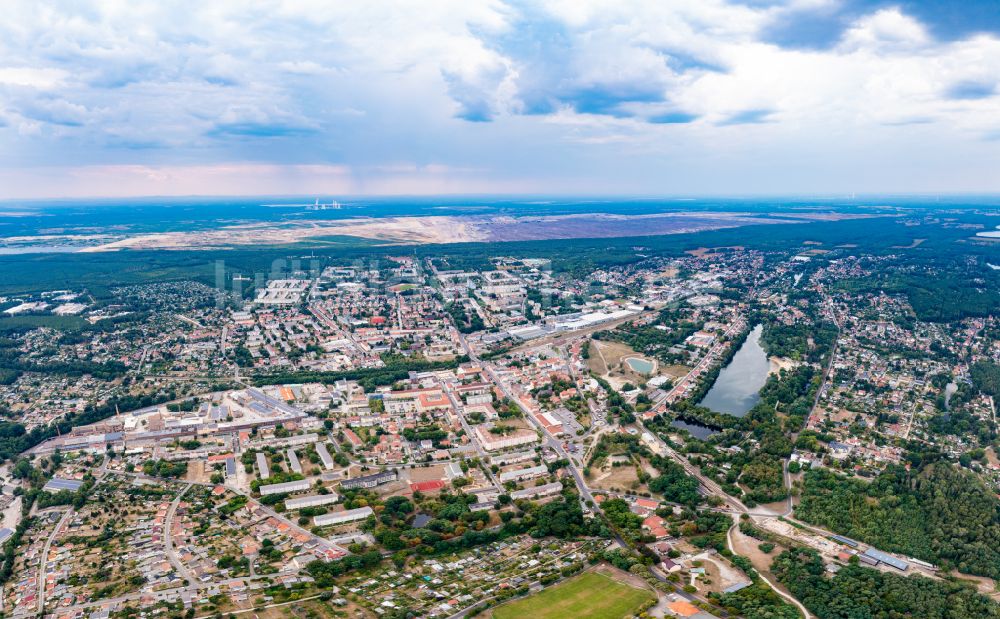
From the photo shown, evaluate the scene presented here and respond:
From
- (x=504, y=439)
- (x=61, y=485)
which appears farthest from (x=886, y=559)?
(x=61, y=485)

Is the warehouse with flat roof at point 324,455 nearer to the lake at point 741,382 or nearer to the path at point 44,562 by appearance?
the path at point 44,562

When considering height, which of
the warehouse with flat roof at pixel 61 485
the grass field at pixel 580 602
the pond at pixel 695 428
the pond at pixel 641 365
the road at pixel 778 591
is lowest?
the grass field at pixel 580 602

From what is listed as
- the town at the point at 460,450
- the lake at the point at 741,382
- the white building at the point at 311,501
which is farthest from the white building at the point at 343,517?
the lake at the point at 741,382

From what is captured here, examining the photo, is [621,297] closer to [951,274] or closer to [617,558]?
[951,274]

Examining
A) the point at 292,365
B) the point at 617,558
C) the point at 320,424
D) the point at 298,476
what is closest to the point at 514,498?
the point at 617,558

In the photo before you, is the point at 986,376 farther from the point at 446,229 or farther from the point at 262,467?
the point at 446,229

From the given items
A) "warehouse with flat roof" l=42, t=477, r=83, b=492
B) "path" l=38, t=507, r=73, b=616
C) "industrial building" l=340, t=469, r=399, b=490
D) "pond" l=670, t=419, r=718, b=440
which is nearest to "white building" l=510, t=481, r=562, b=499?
"industrial building" l=340, t=469, r=399, b=490
